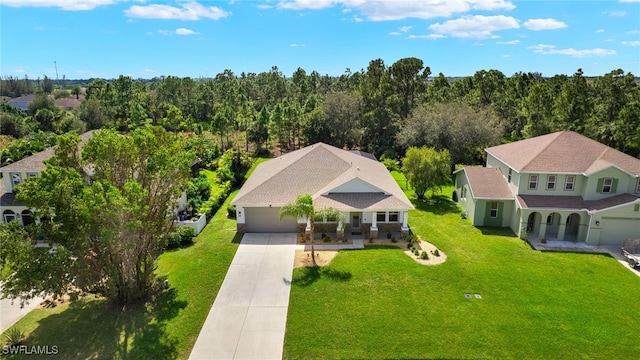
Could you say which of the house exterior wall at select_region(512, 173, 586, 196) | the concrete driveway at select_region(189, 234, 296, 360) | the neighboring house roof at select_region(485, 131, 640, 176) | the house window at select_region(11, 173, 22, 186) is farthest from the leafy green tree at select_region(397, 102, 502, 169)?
the house window at select_region(11, 173, 22, 186)

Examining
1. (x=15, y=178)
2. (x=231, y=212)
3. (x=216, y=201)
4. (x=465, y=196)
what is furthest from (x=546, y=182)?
(x=15, y=178)

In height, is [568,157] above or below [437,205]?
above

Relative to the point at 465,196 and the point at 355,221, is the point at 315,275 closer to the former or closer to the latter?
the point at 355,221

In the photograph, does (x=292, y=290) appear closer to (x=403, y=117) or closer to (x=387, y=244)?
(x=387, y=244)

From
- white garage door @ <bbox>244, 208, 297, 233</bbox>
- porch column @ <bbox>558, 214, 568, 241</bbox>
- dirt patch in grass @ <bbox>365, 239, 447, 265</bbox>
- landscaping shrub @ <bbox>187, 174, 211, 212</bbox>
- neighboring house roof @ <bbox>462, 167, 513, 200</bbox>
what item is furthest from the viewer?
landscaping shrub @ <bbox>187, 174, 211, 212</bbox>

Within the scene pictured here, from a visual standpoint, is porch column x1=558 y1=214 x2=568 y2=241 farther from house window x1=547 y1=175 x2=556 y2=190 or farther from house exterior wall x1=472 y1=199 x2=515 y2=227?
house exterior wall x1=472 y1=199 x2=515 y2=227

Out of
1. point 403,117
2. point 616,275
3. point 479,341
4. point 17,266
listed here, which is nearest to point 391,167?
point 403,117

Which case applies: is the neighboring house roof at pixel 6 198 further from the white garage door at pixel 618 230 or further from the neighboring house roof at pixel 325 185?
the white garage door at pixel 618 230

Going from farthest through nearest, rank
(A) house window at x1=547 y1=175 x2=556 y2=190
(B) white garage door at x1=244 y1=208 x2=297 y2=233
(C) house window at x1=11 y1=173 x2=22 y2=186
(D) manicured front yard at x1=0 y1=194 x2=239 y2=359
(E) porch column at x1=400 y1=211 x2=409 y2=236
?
(C) house window at x1=11 y1=173 x2=22 y2=186 → (B) white garage door at x1=244 y1=208 x2=297 y2=233 → (A) house window at x1=547 y1=175 x2=556 y2=190 → (E) porch column at x1=400 y1=211 x2=409 y2=236 → (D) manicured front yard at x1=0 y1=194 x2=239 y2=359
